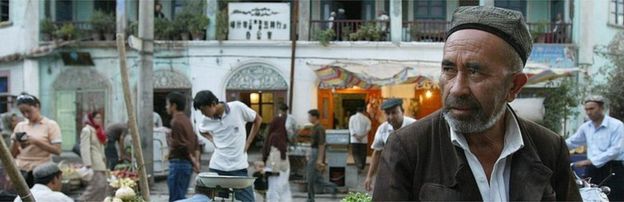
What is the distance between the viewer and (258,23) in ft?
56.5

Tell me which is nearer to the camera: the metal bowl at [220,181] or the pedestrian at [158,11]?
the metal bowl at [220,181]

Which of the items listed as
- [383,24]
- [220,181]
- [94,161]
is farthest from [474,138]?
[383,24]

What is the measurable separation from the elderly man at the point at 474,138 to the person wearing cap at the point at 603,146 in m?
5.23

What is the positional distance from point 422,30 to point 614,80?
5182 mm

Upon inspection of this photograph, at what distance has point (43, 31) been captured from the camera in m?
17.5

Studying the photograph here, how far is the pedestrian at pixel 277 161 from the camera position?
8.31 m

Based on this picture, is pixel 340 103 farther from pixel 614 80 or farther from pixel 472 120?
pixel 472 120

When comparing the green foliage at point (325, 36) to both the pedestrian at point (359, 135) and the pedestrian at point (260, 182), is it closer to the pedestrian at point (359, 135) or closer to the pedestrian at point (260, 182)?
the pedestrian at point (359, 135)


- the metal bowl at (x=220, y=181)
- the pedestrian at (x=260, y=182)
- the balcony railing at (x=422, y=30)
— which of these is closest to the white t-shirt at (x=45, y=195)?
the metal bowl at (x=220, y=181)

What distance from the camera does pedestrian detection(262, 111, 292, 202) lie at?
27.3ft

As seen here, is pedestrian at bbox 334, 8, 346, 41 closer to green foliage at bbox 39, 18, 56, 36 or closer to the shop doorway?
the shop doorway

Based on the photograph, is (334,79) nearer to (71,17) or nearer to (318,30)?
(318,30)

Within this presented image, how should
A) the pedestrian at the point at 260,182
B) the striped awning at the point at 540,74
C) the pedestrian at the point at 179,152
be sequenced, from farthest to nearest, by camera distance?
the striped awning at the point at 540,74
the pedestrian at the point at 179,152
the pedestrian at the point at 260,182

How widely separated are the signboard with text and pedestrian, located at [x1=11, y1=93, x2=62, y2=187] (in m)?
10.6
